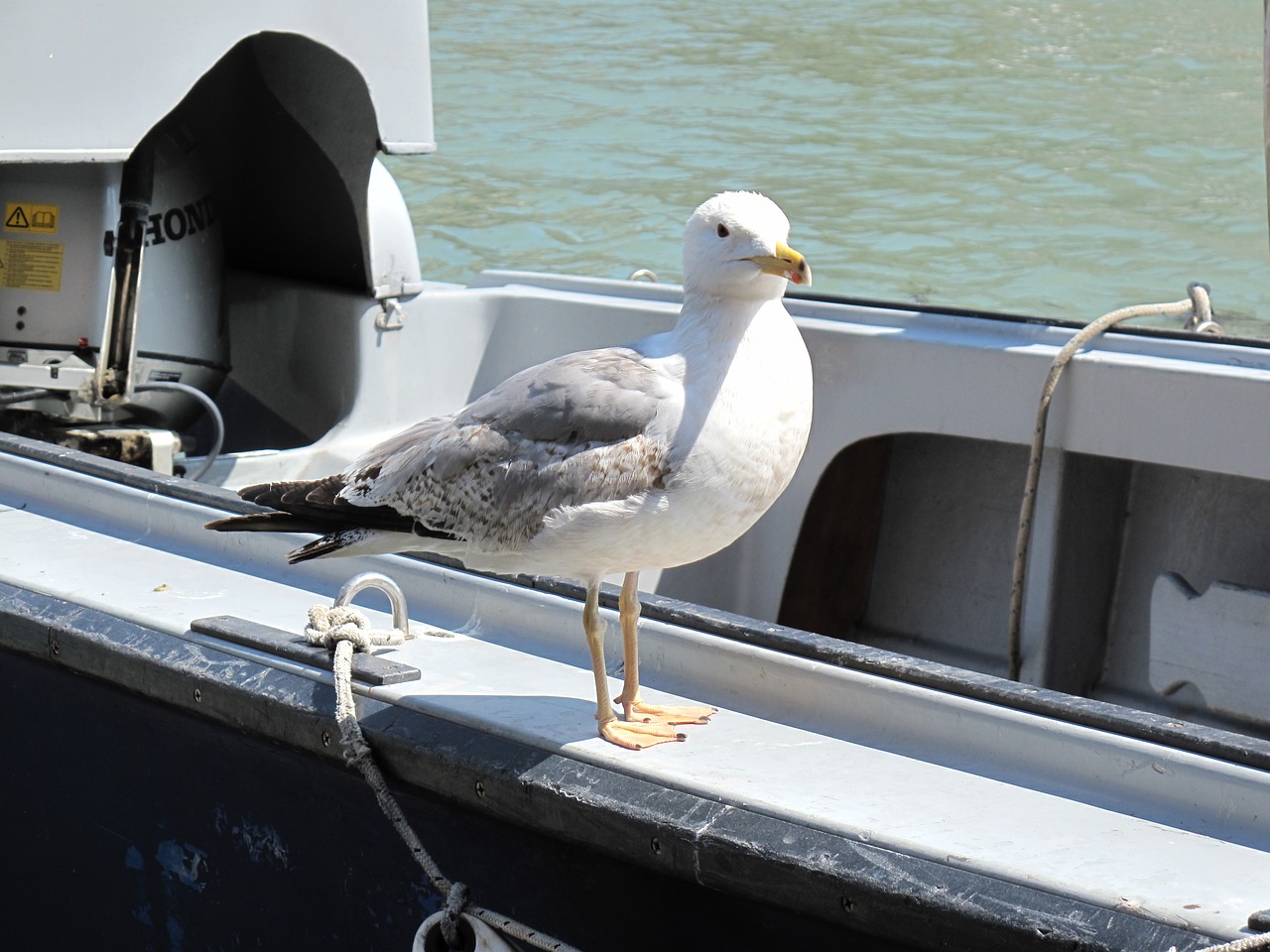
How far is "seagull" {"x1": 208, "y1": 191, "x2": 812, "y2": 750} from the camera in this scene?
1.78 m

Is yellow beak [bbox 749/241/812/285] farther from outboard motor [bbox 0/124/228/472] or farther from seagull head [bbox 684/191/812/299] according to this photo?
outboard motor [bbox 0/124/228/472]

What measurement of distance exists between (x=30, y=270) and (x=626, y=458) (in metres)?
2.23

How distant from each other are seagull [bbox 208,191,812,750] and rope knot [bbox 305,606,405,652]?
6.4 inches

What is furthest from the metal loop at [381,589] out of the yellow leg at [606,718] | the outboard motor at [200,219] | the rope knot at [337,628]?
the outboard motor at [200,219]

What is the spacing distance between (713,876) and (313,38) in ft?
8.00

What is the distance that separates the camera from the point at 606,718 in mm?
1896

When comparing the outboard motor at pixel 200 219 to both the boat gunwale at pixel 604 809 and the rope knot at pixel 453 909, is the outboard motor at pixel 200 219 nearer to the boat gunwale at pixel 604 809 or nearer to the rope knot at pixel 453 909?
the boat gunwale at pixel 604 809

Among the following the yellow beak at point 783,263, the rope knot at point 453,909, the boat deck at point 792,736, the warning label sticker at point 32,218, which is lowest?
the rope knot at point 453,909

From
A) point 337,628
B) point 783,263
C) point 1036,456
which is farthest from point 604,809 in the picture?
point 1036,456

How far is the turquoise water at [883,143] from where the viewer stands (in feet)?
31.7

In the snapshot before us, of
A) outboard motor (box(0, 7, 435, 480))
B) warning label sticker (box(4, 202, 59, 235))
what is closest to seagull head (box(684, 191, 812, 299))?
outboard motor (box(0, 7, 435, 480))

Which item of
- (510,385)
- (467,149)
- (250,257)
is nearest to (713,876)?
(510,385)

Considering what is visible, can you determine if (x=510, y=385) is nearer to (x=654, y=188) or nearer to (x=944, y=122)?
(x=654, y=188)

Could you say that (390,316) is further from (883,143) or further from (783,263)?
(883,143)
